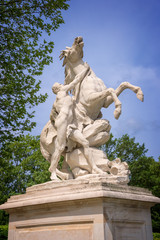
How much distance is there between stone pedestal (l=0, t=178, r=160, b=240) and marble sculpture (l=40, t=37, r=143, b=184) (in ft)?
1.64

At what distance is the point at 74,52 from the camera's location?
6930mm

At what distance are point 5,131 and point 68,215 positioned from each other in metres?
6.75

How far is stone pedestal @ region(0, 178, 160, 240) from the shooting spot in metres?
4.53

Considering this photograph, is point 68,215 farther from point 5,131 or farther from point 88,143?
point 5,131

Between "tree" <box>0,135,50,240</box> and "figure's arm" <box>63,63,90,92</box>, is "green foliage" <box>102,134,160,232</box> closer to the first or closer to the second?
"tree" <box>0,135,50,240</box>

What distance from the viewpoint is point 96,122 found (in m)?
6.30

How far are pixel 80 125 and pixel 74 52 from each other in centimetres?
187

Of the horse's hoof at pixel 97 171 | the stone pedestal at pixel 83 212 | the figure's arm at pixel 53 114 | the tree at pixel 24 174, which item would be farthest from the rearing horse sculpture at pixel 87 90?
the tree at pixel 24 174

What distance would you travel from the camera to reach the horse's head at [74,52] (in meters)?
6.91

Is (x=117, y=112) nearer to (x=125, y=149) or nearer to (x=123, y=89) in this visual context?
(x=123, y=89)

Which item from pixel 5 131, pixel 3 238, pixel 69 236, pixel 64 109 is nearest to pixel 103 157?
pixel 64 109

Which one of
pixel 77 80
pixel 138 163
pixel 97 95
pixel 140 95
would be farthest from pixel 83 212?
pixel 138 163

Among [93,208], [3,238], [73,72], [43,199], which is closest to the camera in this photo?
[93,208]

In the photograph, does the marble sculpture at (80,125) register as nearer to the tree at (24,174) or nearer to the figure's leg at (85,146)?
the figure's leg at (85,146)
